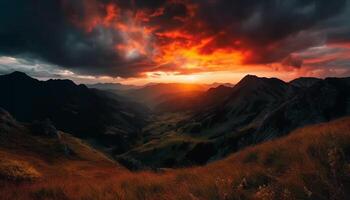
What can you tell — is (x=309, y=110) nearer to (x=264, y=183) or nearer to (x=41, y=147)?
(x=41, y=147)

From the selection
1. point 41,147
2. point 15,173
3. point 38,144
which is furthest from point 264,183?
point 38,144

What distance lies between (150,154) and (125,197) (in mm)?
189097

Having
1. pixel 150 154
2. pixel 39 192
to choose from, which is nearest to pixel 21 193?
pixel 39 192

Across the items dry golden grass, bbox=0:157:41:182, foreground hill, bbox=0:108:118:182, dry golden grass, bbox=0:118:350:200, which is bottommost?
foreground hill, bbox=0:108:118:182

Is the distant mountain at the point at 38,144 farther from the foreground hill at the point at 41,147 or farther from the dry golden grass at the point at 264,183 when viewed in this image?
the dry golden grass at the point at 264,183

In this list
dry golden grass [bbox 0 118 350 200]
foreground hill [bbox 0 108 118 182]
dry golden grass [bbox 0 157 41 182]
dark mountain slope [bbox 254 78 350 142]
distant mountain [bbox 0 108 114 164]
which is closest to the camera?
dry golden grass [bbox 0 118 350 200]

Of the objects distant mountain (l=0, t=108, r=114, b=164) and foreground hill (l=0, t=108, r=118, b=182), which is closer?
foreground hill (l=0, t=108, r=118, b=182)

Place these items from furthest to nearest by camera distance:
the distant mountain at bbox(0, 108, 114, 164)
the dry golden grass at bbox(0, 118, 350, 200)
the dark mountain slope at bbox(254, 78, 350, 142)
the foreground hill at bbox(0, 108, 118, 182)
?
the dark mountain slope at bbox(254, 78, 350, 142), the distant mountain at bbox(0, 108, 114, 164), the foreground hill at bbox(0, 108, 118, 182), the dry golden grass at bbox(0, 118, 350, 200)

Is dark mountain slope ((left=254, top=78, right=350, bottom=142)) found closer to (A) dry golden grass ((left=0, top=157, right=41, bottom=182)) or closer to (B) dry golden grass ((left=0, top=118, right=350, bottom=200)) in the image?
(A) dry golden grass ((left=0, top=157, right=41, bottom=182))

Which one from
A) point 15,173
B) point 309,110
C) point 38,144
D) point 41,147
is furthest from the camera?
point 309,110

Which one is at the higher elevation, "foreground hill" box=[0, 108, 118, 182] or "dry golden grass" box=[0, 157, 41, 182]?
"dry golden grass" box=[0, 157, 41, 182]

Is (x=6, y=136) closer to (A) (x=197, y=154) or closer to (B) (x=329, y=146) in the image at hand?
(A) (x=197, y=154)

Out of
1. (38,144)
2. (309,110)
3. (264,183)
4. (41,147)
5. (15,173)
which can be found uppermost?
(264,183)

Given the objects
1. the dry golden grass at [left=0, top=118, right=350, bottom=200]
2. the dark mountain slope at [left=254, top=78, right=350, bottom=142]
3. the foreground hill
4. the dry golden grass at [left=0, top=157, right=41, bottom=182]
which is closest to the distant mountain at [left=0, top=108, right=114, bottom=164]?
the foreground hill
